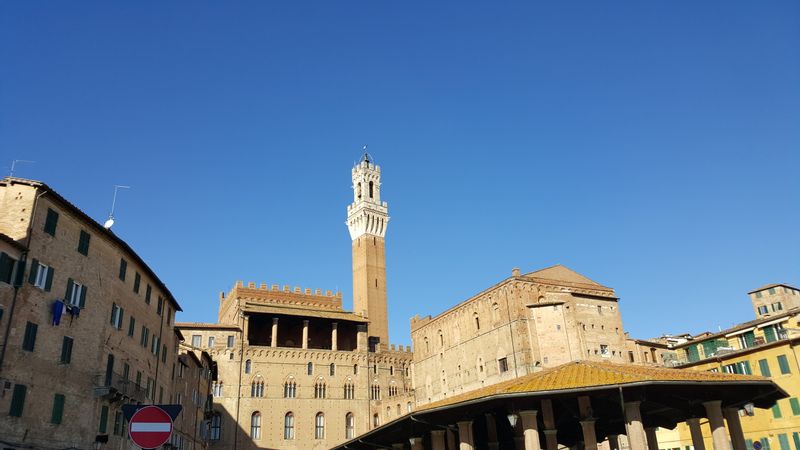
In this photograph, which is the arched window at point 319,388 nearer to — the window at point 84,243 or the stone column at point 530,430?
the window at point 84,243

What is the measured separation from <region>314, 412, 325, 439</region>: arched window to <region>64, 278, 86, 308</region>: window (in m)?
37.4

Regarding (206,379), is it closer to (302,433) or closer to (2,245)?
(302,433)

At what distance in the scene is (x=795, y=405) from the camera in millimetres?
33031

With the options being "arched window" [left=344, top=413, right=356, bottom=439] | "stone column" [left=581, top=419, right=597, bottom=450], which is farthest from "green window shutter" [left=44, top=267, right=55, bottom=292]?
"arched window" [left=344, top=413, right=356, bottom=439]

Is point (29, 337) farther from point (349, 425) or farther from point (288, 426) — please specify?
point (349, 425)

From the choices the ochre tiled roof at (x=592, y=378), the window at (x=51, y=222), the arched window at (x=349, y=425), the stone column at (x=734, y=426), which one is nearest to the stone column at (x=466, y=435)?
the ochre tiled roof at (x=592, y=378)

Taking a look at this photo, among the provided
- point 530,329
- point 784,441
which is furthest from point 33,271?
point 784,441

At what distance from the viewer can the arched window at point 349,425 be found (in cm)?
6077

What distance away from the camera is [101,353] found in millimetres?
26391

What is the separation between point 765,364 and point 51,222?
1444 inches

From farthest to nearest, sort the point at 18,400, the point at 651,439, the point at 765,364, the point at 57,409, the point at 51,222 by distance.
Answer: the point at 765,364 < the point at 51,222 < the point at 57,409 < the point at 651,439 < the point at 18,400

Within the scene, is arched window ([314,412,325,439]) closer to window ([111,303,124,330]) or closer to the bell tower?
the bell tower

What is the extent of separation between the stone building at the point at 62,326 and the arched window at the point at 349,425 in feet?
107

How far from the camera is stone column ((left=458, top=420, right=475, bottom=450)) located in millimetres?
21047
